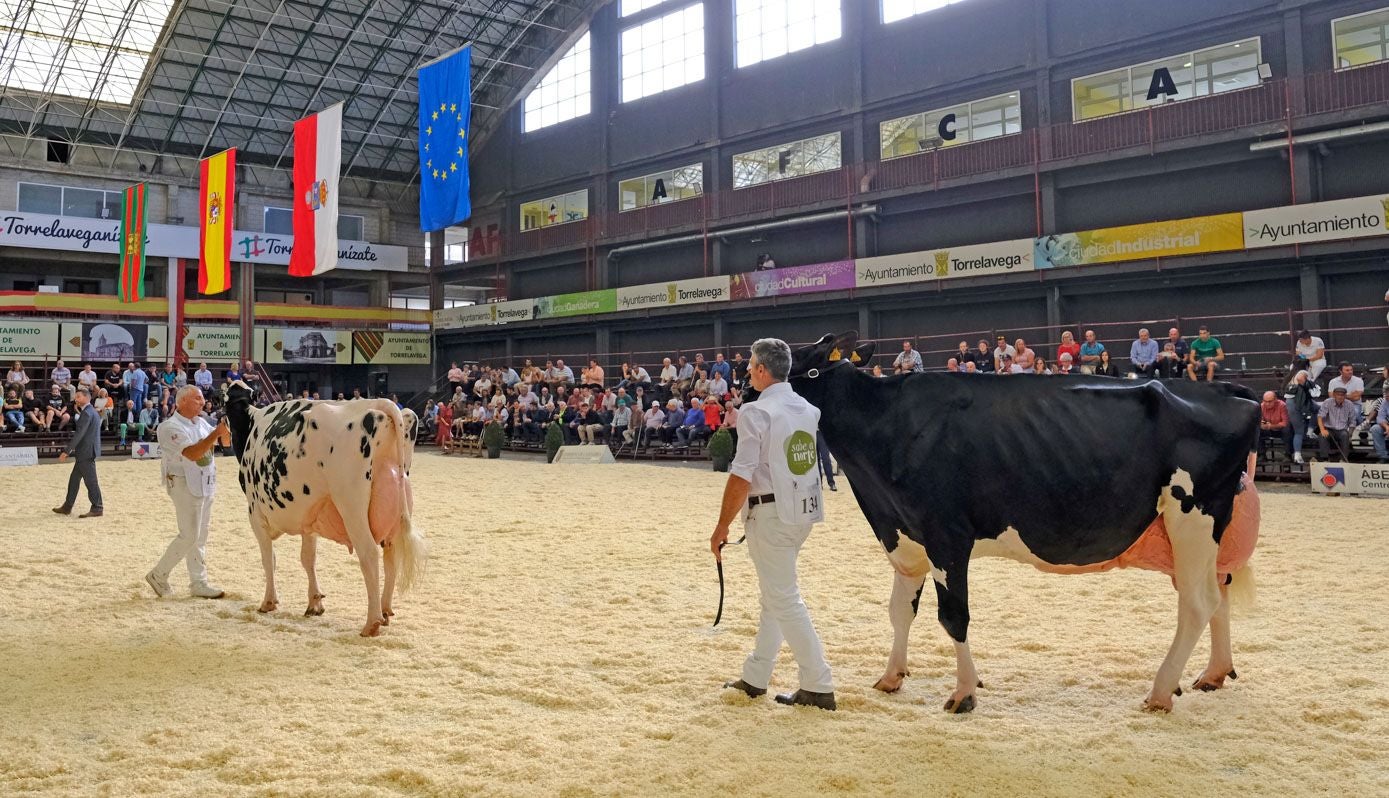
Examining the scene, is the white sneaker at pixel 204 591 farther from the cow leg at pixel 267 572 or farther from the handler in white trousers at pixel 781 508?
the handler in white trousers at pixel 781 508

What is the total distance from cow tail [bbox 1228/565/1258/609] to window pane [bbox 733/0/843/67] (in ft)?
86.6

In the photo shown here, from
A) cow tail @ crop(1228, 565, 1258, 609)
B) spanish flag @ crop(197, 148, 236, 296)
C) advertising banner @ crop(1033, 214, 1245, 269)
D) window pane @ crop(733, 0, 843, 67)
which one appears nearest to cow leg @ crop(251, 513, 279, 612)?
cow tail @ crop(1228, 565, 1258, 609)

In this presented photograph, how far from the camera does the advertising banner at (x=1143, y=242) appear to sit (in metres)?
19.4

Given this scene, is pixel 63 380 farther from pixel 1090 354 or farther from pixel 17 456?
pixel 1090 354

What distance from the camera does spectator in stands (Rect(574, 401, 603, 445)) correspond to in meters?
22.8

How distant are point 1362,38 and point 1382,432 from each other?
11660mm

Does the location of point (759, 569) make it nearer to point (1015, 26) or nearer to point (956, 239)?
point (956, 239)

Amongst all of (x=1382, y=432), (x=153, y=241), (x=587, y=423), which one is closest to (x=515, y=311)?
(x=587, y=423)

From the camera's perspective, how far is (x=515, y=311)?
34281 mm

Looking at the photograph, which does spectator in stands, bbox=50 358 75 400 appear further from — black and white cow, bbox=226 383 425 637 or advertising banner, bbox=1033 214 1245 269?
advertising banner, bbox=1033 214 1245 269

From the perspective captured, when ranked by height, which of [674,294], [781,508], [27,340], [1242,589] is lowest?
[1242,589]

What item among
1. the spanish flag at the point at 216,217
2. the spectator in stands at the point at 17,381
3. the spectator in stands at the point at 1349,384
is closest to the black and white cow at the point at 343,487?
the spectator in stands at the point at 1349,384

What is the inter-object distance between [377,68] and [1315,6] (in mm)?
31725

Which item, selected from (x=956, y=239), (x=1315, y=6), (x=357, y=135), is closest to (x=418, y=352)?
(x=357, y=135)
